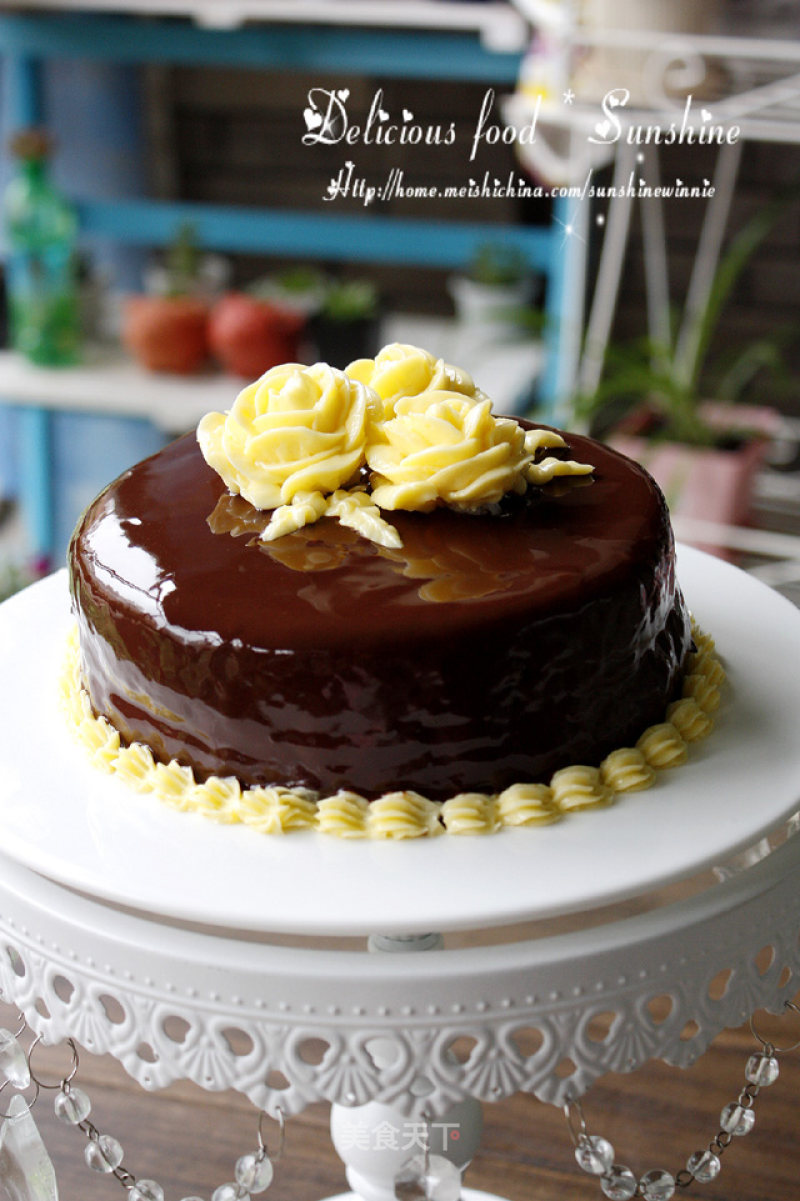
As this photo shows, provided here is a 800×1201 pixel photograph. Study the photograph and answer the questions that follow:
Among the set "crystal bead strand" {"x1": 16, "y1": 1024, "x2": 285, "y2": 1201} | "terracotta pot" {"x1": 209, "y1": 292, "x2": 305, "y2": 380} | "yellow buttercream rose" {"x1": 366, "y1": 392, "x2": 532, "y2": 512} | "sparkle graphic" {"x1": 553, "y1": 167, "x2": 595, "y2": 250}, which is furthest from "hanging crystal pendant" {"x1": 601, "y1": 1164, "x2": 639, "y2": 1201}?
"terracotta pot" {"x1": 209, "y1": 292, "x2": 305, "y2": 380}

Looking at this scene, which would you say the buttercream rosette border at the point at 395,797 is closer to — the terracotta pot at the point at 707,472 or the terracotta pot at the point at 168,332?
the terracotta pot at the point at 707,472

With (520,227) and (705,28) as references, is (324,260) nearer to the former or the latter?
(520,227)

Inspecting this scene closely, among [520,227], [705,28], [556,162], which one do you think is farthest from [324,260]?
[705,28]

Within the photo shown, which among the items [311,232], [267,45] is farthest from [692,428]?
[267,45]

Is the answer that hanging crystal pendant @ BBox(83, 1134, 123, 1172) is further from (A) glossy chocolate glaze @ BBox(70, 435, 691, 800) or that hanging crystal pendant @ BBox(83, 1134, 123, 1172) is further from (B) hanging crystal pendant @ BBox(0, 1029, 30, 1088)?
(A) glossy chocolate glaze @ BBox(70, 435, 691, 800)

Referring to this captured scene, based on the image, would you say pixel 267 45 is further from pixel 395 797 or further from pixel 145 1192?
pixel 145 1192
